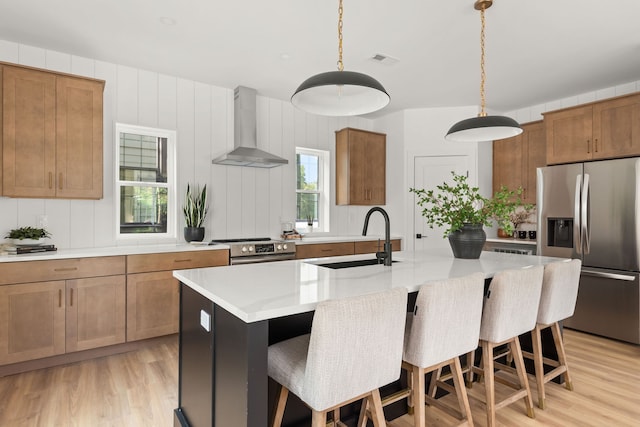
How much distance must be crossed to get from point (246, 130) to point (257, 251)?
1486mm

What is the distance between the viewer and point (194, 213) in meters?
4.00

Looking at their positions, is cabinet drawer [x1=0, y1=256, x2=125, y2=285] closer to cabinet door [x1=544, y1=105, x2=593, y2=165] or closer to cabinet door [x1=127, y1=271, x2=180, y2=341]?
cabinet door [x1=127, y1=271, x2=180, y2=341]

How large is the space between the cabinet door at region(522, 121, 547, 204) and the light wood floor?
2286 mm

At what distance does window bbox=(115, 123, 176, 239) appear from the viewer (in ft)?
12.6

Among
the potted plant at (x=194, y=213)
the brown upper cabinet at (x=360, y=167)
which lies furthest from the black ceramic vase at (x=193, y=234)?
the brown upper cabinet at (x=360, y=167)

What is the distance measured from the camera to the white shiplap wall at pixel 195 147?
134 inches

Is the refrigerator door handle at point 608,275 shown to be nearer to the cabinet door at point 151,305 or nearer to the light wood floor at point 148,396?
the light wood floor at point 148,396

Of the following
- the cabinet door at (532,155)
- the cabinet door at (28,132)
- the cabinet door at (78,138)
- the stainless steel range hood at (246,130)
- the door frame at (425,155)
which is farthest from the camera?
the door frame at (425,155)

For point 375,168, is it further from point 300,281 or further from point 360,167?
point 300,281

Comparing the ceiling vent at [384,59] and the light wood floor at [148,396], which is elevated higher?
the ceiling vent at [384,59]

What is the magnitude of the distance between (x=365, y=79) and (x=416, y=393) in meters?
1.54

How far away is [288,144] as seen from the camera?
488cm

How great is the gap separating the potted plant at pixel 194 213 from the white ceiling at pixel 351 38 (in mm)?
1322

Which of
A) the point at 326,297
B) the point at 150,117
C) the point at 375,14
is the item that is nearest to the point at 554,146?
the point at 375,14
